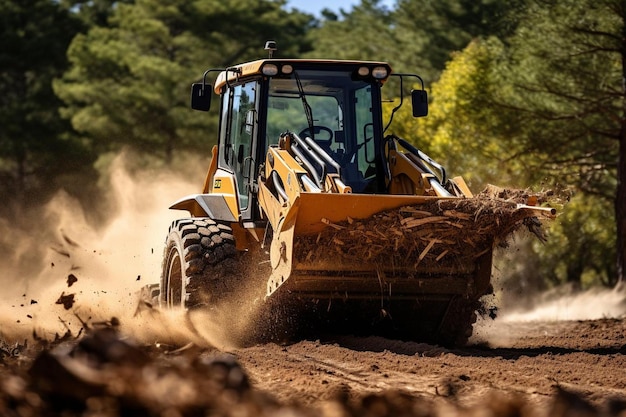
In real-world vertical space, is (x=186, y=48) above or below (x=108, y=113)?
above

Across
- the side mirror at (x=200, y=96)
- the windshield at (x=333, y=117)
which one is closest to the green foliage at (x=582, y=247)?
the windshield at (x=333, y=117)

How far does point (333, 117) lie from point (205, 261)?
1.85 meters

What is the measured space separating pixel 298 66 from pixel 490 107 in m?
9.63

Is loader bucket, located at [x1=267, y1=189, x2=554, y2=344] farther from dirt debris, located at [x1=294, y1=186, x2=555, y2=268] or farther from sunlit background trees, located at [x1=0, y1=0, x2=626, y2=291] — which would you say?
sunlit background trees, located at [x1=0, y1=0, x2=626, y2=291]

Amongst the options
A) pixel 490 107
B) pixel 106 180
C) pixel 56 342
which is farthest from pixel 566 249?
pixel 56 342

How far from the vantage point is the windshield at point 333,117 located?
1039 cm

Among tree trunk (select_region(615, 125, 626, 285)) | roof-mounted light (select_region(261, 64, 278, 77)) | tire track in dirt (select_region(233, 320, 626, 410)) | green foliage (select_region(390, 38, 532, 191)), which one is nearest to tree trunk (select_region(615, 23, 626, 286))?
tree trunk (select_region(615, 125, 626, 285))

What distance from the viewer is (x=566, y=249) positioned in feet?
94.6

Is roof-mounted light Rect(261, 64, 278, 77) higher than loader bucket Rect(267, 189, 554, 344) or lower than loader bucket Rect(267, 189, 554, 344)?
higher

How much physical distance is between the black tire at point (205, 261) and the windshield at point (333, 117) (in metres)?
1.04

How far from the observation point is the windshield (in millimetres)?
10391

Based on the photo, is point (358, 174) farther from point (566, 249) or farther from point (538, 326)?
point (566, 249)

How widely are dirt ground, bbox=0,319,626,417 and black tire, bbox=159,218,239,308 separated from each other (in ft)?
2.04

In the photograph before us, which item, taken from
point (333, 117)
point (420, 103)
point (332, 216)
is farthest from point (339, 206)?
point (420, 103)
